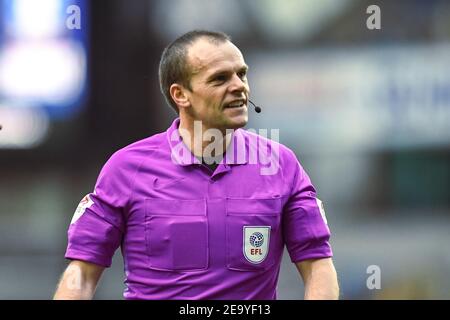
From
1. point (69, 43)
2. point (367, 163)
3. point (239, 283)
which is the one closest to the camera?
point (239, 283)

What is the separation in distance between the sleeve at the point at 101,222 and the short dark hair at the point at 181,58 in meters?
0.37

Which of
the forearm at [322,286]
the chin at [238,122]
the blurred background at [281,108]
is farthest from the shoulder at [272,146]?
the blurred background at [281,108]

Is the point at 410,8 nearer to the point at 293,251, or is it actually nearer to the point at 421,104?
the point at 421,104

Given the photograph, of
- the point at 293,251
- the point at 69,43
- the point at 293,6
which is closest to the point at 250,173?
the point at 293,251

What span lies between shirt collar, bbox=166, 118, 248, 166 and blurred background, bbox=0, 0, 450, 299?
5.91 m

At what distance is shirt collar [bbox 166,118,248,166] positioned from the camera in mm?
3537

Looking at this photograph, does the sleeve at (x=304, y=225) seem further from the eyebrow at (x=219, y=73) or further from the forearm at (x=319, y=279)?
the eyebrow at (x=219, y=73)

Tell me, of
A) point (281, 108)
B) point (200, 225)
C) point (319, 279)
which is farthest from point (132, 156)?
point (281, 108)

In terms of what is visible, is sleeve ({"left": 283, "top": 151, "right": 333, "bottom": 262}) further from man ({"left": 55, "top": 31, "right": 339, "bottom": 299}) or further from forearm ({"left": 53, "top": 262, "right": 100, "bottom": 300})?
forearm ({"left": 53, "top": 262, "right": 100, "bottom": 300})

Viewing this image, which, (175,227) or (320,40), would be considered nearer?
(175,227)

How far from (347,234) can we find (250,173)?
6.75m

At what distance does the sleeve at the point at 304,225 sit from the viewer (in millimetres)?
3447

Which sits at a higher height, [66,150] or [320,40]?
[320,40]
